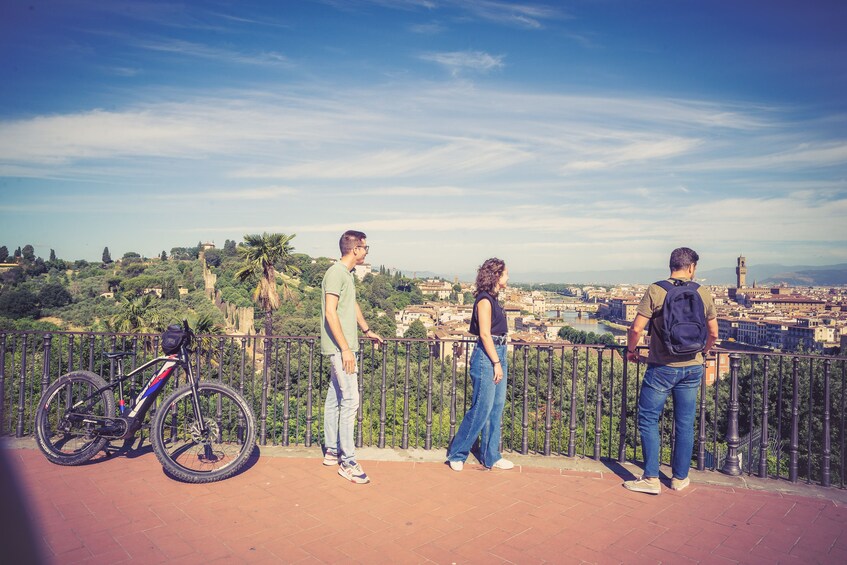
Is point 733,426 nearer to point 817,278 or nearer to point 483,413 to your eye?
point 483,413

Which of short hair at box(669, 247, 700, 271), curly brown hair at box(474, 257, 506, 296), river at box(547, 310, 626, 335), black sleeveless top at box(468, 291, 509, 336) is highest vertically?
short hair at box(669, 247, 700, 271)

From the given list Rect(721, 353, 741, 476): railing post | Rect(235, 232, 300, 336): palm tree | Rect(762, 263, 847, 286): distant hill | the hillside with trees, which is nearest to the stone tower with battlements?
Rect(762, 263, 847, 286): distant hill

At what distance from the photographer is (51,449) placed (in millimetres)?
4434

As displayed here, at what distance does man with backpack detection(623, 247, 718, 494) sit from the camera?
391 centimetres

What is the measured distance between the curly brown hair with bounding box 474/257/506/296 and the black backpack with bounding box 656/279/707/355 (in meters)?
1.24

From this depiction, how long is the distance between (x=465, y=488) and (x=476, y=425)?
1.74ft

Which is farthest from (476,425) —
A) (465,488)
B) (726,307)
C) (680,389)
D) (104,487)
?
(726,307)

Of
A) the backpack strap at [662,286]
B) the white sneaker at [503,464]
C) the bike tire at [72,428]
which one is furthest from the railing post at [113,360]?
the backpack strap at [662,286]

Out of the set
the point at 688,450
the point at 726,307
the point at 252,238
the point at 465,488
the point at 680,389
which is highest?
the point at 252,238

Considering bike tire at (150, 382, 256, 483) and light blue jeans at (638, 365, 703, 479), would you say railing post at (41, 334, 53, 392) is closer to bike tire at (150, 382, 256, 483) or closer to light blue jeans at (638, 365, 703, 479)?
bike tire at (150, 382, 256, 483)

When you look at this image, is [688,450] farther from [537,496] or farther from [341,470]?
[341,470]

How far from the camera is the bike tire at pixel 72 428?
14.5 feet

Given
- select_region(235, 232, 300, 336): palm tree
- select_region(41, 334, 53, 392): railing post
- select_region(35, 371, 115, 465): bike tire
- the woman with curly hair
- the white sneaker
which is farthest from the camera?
select_region(235, 232, 300, 336): palm tree

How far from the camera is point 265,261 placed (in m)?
33.8
